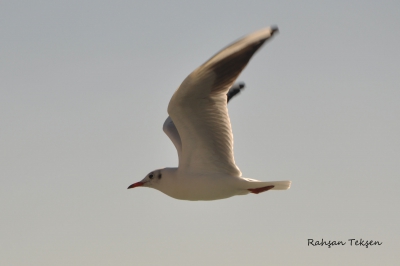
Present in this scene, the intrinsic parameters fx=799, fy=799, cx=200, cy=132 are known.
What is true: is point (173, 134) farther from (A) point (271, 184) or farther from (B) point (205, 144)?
(A) point (271, 184)

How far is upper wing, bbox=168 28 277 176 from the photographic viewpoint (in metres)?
11.6

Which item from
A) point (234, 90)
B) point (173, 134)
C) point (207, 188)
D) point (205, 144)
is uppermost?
point (234, 90)

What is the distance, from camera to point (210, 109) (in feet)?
41.9

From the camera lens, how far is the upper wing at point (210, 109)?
11578 mm

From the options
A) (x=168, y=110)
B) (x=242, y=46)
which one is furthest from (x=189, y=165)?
(x=242, y=46)

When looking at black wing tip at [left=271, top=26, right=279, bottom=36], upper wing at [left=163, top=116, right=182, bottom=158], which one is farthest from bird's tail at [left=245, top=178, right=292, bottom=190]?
black wing tip at [left=271, top=26, right=279, bottom=36]

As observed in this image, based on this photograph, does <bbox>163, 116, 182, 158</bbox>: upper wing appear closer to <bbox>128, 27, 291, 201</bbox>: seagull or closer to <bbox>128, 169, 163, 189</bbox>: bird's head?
<bbox>128, 27, 291, 201</bbox>: seagull

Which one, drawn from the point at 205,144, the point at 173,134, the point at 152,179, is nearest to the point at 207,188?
the point at 205,144

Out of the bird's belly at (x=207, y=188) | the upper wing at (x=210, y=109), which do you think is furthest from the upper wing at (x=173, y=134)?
the bird's belly at (x=207, y=188)

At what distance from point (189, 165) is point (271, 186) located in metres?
1.45

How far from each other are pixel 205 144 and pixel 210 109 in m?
0.78

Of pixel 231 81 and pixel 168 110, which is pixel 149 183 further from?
pixel 231 81

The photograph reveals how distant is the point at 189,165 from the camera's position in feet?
44.7

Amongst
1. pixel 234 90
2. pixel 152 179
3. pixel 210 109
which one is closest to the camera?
pixel 210 109
